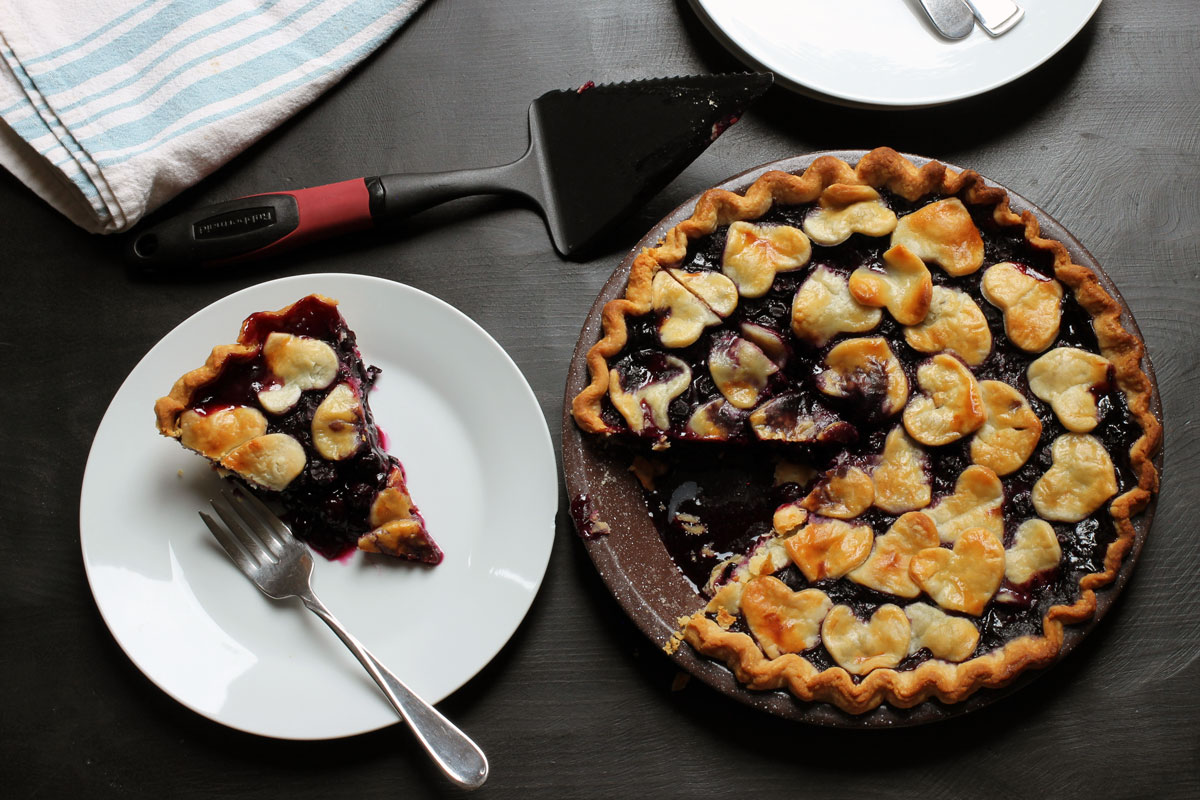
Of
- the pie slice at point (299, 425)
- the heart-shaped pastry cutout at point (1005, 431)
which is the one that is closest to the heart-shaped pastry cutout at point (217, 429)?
the pie slice at point (299, 425)

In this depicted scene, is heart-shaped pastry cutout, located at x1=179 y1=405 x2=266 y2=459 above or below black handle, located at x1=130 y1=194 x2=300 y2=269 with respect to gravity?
below

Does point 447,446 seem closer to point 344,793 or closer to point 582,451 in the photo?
point 582,451

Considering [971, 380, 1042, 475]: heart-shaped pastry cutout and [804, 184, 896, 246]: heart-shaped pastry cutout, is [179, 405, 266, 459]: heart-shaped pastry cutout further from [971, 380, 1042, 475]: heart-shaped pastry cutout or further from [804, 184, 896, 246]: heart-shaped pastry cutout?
[971, 380, 1042, 475]: heart-shaped pastry cutout

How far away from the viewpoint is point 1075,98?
8.45 feet

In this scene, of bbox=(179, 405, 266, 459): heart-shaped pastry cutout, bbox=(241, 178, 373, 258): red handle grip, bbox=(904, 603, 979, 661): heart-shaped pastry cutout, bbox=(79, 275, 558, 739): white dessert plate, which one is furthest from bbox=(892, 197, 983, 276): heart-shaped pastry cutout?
bbox=(179, 405, 266, 459): heart-shaped pastry cutout

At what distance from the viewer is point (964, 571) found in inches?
78.1

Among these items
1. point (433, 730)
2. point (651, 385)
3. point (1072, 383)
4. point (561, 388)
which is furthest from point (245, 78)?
point (1072, 383)

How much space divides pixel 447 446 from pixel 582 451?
480 mm

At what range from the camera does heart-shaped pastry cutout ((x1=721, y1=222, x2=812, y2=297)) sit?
2.13 m

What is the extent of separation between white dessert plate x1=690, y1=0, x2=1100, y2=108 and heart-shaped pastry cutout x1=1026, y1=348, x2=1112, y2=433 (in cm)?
87

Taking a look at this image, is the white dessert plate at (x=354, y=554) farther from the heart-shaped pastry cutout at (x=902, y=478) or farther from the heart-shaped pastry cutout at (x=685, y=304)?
the heart-shaped pastry cutout at (x=902, y=478)

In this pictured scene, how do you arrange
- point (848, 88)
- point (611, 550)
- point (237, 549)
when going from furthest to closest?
1. point (848, 88)
2. point (237, 549)
3. point (611, 550)

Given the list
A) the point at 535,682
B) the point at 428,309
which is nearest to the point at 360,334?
the point at 428,309

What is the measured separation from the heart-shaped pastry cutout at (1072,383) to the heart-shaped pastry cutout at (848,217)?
52cm
